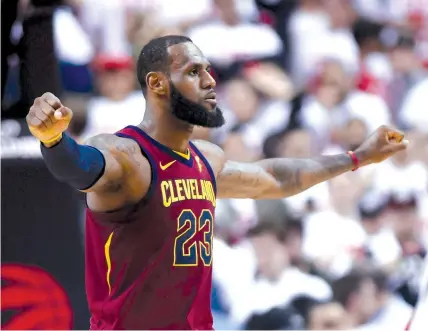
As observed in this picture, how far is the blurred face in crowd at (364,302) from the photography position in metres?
6.96

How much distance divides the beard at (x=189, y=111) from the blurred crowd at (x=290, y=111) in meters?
2.93

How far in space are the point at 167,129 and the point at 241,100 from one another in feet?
11.3

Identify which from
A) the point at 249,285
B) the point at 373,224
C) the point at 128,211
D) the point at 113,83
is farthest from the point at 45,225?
the point at 128,211

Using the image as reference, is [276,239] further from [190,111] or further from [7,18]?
[190,111]

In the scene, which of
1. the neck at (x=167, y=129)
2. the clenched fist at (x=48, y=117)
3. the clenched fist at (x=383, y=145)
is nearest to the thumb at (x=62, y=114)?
the clenched fist at (x=48, y=117)

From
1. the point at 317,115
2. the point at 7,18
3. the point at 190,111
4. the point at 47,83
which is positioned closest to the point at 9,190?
the point at 47,83

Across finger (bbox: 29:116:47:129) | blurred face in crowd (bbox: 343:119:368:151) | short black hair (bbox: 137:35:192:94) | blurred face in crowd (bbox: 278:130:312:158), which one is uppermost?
blurred face in crowd (bbox: 343:119:368:151)

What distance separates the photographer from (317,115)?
7590 mm

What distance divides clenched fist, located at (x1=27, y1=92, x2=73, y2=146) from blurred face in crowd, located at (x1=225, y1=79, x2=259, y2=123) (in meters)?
4.24

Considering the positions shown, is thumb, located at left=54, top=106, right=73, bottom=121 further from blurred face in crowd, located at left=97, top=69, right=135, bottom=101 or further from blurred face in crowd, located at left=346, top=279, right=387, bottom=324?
blurred face in crowd, located at left=346, top=279, right=387, bottom=324

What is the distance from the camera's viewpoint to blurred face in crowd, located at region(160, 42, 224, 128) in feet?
12.8

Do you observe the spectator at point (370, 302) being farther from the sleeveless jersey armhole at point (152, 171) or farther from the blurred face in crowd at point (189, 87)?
the sleeveless jersey armhole at point (152, 171)

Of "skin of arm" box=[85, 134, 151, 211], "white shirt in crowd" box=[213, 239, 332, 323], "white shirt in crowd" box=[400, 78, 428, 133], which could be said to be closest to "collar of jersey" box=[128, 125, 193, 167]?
"skin of arm" box=[85, 134, 151, 211]

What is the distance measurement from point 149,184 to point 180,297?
0.52 meters
